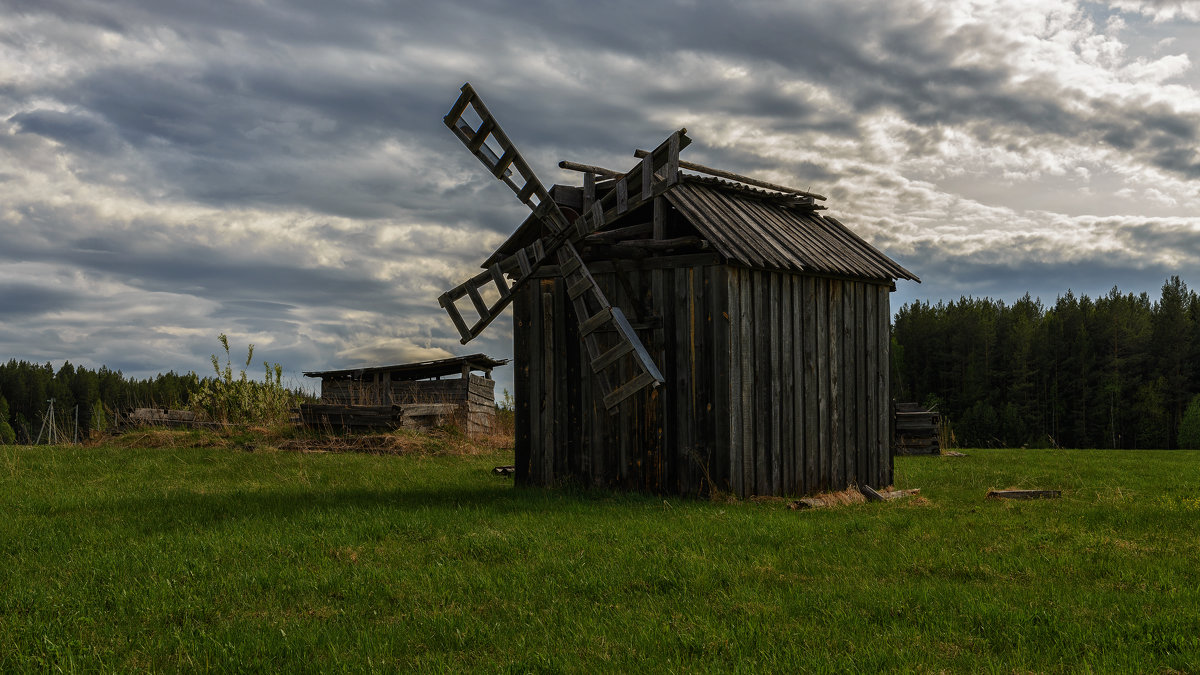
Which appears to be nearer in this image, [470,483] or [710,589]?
[710,589]

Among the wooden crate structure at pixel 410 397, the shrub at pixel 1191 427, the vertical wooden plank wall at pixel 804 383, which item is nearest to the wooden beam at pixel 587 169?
the vertical wooden plank wall at pixel 804 383

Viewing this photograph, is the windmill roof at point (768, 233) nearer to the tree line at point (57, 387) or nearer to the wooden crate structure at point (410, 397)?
the wooden crate structure at point (410, 397)

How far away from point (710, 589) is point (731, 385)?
210 inches

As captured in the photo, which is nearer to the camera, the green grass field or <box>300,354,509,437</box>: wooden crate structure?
the green grass field

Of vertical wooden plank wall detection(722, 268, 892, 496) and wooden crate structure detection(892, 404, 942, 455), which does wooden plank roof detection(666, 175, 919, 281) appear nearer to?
vertical wooden plank wall detection(722, 268, 892, 496)

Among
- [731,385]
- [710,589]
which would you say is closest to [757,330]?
[731,385]

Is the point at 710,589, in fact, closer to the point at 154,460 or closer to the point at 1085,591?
the point at 1085,591

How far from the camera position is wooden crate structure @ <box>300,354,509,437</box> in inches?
917

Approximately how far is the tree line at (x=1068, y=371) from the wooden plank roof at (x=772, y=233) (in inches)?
1813

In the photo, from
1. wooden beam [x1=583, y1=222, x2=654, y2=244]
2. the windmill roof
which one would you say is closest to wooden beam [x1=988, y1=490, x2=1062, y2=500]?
the windmill roof

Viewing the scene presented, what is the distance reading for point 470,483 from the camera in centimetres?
1470

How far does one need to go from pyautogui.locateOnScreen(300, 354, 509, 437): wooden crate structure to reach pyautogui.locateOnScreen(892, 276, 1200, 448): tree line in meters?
39.2

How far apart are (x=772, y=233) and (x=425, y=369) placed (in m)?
17.8

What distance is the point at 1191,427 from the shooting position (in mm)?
55406
